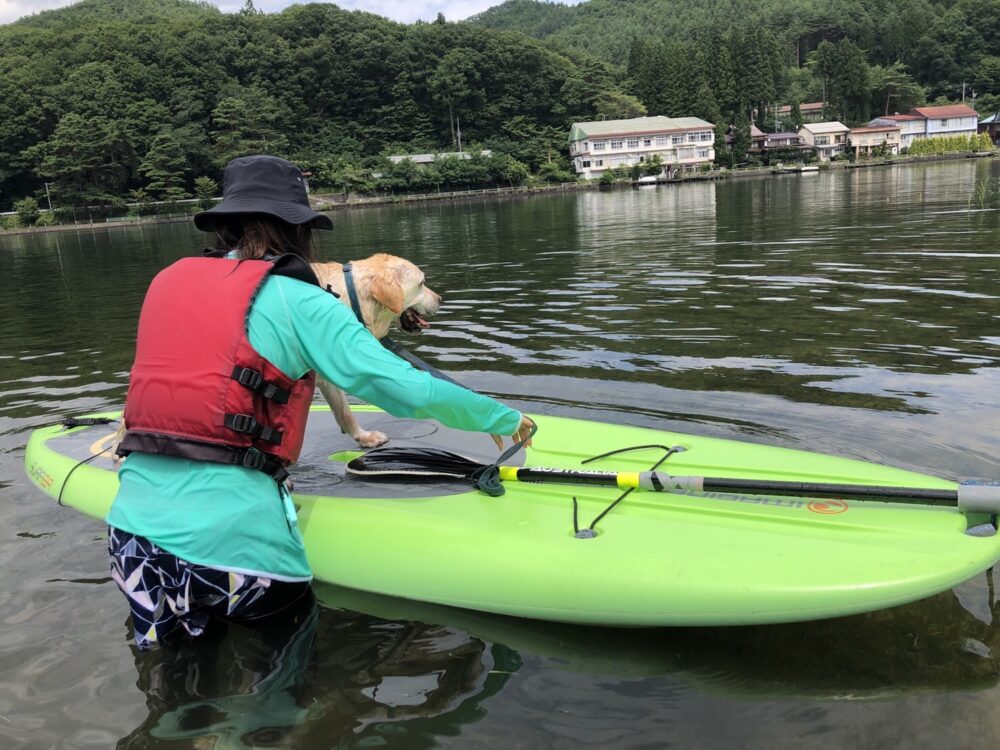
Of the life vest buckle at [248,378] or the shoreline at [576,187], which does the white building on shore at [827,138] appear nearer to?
the shoreline at [576,187]

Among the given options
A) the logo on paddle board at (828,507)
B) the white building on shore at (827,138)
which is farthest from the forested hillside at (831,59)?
the logo on paddle board at (828,507)

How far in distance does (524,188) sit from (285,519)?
96.8 meters

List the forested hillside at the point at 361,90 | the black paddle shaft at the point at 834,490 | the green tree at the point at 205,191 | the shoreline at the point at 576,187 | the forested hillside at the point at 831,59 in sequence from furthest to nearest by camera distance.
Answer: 1. the forested hillside at the point at 831,59
2. the forested hillside at the point at 361,90
3. the shoreline at the point at 576,187
4. the green tree at the point at 205,191
5. the black paddle shaft at the point at 834,490

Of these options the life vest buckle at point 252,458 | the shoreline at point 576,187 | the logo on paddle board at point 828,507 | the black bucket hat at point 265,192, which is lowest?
the logo on paddle board at point 828,507

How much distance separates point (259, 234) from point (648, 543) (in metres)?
2.41

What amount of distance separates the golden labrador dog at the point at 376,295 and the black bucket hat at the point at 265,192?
189cm

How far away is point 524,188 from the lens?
317 ft

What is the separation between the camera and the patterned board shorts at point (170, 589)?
9.87 ft

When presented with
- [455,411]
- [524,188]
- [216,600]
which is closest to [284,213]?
[455,411]

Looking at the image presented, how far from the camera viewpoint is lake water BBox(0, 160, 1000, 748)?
3.25m

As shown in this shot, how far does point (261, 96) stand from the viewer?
110500 millimetres

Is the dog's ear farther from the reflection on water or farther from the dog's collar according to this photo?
the reflection on water

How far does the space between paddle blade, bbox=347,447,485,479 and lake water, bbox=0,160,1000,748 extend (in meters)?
0.86

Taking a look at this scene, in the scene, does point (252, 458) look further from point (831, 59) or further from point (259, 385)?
point (831, 59)
